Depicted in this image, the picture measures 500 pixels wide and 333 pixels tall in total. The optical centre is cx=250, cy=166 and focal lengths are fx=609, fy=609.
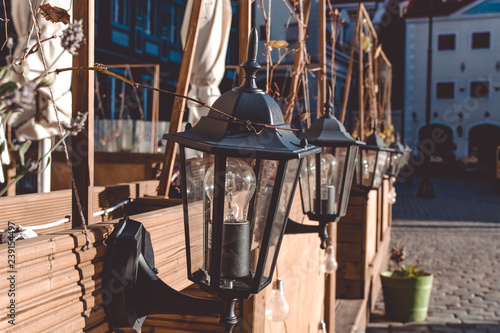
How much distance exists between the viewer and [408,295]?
6383 millimetres

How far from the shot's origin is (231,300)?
1292 millimetres

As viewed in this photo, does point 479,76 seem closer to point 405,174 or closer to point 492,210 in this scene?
point 405,174

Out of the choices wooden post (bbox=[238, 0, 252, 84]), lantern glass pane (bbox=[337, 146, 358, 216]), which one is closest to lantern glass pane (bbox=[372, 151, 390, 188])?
lantern glass pane (bbox=[337, 146, 358, 216])

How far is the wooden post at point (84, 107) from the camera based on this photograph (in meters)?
1.44

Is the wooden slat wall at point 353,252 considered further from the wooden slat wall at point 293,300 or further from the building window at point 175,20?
the building window at point 175,20

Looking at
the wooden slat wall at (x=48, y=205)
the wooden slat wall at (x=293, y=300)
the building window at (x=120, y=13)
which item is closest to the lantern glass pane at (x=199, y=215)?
the wooden slat wall at (x=48, y=205)

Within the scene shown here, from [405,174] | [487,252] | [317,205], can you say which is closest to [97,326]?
[317,205]

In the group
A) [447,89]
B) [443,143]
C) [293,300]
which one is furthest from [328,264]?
[443,143]

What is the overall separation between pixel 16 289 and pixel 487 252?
10313mm

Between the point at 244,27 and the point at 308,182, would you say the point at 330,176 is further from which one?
the point at 244,27

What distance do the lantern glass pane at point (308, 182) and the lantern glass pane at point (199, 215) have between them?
120cm

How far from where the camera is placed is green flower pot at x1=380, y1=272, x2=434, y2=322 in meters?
6.37

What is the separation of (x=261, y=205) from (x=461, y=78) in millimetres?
30232

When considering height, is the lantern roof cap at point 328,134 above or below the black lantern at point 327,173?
above
